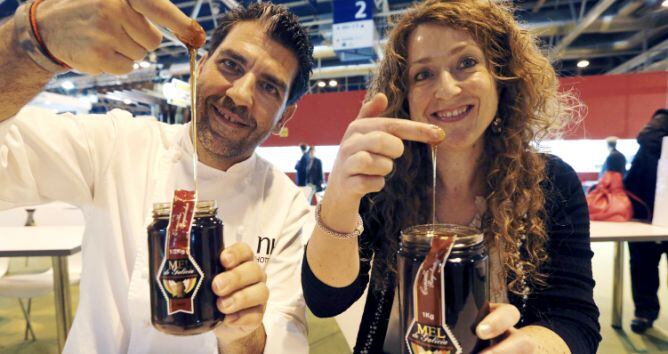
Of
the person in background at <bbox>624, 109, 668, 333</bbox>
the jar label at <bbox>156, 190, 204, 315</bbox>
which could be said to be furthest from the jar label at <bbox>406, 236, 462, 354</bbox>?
the person in background at <bbox>624, 109, 668, 333</bbox>

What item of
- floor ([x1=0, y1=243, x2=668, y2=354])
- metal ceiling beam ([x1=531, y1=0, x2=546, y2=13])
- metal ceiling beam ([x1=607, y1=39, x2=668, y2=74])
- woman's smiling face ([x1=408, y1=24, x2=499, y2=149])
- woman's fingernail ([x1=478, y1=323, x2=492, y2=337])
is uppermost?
metal ceiling beam ([x1=531, y1=0, x2=546, y2=13])

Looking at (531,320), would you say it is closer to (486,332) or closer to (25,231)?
(486,332)

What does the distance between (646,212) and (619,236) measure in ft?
2.42

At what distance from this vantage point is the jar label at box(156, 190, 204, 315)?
77 cm

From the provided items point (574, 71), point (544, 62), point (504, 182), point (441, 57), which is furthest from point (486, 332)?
point (574, 71)

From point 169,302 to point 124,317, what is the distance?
59 centimetres

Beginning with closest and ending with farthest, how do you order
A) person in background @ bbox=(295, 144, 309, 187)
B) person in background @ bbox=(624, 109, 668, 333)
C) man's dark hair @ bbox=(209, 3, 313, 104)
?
man's dark hair @ bbox=(209, 3, 313, 104) → person in background @ bbox=(624, 109, 668, 333) → person in background @ bbox=(295, 144, 309, 187)

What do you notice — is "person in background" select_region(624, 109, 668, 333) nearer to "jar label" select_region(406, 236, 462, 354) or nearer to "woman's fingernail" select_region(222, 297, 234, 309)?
"jar label" select_region(406, 236, 462, 354)

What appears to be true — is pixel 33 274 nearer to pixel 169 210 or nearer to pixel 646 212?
pixel 169 210

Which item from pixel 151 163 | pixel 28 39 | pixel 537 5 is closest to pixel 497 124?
pixel 151 163

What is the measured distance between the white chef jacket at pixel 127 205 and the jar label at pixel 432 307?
0.59 m

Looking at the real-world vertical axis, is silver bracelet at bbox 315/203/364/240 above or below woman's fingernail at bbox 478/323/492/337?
above

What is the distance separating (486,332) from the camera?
70 cm

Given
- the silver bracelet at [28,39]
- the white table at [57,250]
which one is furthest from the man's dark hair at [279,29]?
the white table at [57,250]
